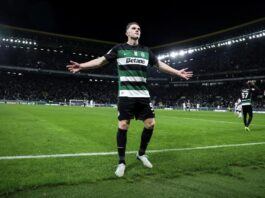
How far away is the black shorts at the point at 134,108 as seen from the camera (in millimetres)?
4863

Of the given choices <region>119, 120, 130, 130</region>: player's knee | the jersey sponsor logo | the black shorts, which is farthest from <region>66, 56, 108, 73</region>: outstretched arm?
<region>119, 120, 130, 130</region>: player's knee

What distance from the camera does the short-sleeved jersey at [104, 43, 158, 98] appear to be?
495 centimetres

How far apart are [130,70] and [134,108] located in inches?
25.2

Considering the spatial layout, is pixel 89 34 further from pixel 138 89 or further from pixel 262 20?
pixel 138 89

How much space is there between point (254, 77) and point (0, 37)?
5313 centimetres

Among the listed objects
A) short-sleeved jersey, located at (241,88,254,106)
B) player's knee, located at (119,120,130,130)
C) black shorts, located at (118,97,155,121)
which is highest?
short-sleeved jersey, located at (241,88,254,106)

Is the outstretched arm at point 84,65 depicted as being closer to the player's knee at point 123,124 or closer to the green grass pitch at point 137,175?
the player's knee at point 123,124

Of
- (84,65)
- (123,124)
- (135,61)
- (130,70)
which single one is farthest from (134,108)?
(84,65)

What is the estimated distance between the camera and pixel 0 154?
5.77 m

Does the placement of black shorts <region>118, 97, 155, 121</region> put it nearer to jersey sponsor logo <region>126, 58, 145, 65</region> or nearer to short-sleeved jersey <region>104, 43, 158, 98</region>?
short-sleeved jersey <region>104, 43, 158, 98</region>

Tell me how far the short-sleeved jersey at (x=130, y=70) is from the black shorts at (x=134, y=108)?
8 cm

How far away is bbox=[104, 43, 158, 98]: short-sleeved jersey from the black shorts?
Result: 0.08m

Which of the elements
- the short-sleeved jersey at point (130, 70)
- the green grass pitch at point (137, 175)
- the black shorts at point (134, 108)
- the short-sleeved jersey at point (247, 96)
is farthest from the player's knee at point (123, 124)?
the short-sleeved jersey at point (247, 96)

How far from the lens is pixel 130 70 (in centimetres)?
500
